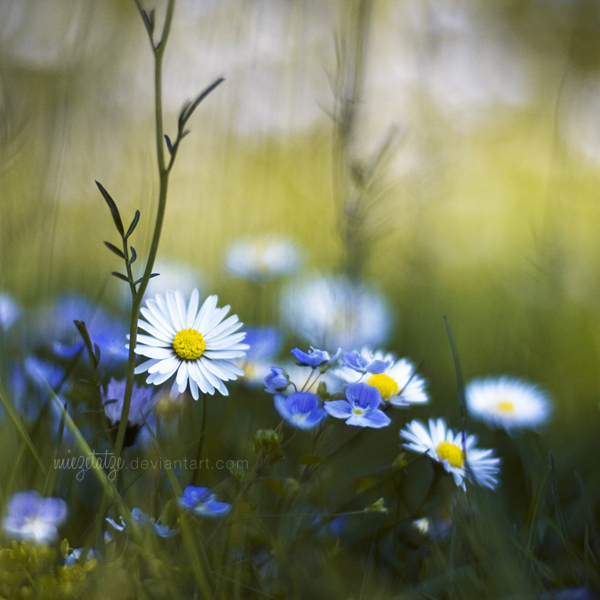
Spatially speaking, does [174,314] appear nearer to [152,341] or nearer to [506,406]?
[152,341]

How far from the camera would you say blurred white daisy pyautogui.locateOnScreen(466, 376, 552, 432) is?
0.41 m

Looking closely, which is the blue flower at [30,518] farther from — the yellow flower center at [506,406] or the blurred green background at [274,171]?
the yellow flower center at [506,406]

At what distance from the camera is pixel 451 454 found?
271 mm

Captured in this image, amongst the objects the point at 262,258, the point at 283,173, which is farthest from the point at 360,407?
the point at 283,173

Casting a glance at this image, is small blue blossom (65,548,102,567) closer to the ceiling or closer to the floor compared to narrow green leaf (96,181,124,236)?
closer to the floor

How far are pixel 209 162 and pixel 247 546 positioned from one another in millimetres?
620

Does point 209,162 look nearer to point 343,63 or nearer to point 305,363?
point 343,63

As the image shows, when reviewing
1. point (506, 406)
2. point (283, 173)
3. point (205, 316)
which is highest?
point (283, 173)

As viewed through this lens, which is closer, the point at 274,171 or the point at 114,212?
the point at 114,212

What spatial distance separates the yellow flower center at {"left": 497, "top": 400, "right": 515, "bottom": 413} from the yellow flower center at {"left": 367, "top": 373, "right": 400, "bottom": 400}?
191 millimetres

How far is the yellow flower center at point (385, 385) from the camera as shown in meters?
0.28

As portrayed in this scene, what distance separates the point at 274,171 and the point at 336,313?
0.42m

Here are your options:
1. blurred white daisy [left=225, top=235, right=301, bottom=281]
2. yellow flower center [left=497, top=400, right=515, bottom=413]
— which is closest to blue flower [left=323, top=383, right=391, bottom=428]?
yellow flower center [left=497, top=400, right=515, bottom=413]

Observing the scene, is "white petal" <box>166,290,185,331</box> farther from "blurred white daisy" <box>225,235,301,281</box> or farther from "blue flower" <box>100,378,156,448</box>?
"blurred white daisy" <box>225,235,301,281</box>
